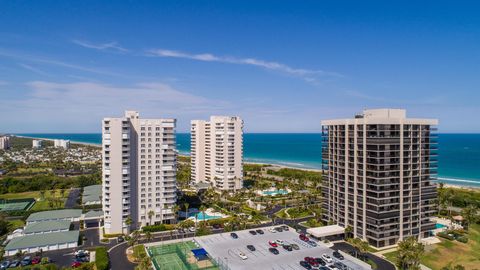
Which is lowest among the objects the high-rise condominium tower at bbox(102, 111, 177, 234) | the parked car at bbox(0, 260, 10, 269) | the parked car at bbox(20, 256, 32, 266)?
the parked car at bbox(0, 260, 10, 269)

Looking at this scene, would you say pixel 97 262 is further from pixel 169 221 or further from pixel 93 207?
pixel 93 207

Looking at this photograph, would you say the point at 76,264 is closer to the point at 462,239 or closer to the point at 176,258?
the point at 176,258

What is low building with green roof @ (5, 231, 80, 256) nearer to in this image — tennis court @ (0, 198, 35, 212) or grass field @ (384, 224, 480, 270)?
tennis court @ (0, 198, 35, 212)

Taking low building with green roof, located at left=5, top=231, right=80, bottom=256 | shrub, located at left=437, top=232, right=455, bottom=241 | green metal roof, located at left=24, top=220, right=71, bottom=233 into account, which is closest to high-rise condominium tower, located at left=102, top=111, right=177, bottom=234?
low building with green roof, located at left=5, top=231, right=80, bottom=256

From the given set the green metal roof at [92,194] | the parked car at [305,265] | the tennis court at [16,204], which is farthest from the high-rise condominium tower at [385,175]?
the tennis court at [16,204]

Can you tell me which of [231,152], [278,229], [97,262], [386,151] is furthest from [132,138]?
[386,151]

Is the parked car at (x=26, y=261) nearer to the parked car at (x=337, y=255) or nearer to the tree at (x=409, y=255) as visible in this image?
the parked car at (x=337, y=255)
